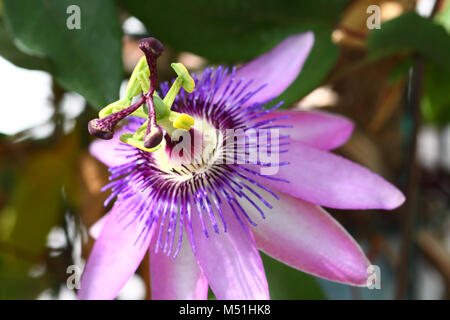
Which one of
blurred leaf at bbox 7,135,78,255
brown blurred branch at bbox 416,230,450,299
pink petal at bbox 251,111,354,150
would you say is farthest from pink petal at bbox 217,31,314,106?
brown blurred branch at bbox 416,230,450,299

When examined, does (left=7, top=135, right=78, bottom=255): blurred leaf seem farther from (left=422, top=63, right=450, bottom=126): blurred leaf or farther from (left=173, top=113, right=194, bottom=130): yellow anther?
(left=422, top=63, right=450, bottom=126): blurred leaf

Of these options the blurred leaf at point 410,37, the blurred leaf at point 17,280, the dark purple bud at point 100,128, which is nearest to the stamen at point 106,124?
the dark purple bud at point 100,128

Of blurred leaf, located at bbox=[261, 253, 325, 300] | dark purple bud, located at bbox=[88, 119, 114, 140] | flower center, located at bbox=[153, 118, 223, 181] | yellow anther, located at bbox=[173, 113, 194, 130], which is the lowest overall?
blurred leaf, located at bbox=[261, 253, 325, 300]

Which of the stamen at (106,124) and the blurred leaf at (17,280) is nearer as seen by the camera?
the stamen at (106,124)

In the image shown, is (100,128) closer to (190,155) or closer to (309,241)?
(190,155)

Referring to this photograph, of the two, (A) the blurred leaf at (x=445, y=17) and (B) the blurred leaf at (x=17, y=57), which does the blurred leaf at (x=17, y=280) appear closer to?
(B) the blurred leaf at (x=17, y=57)
